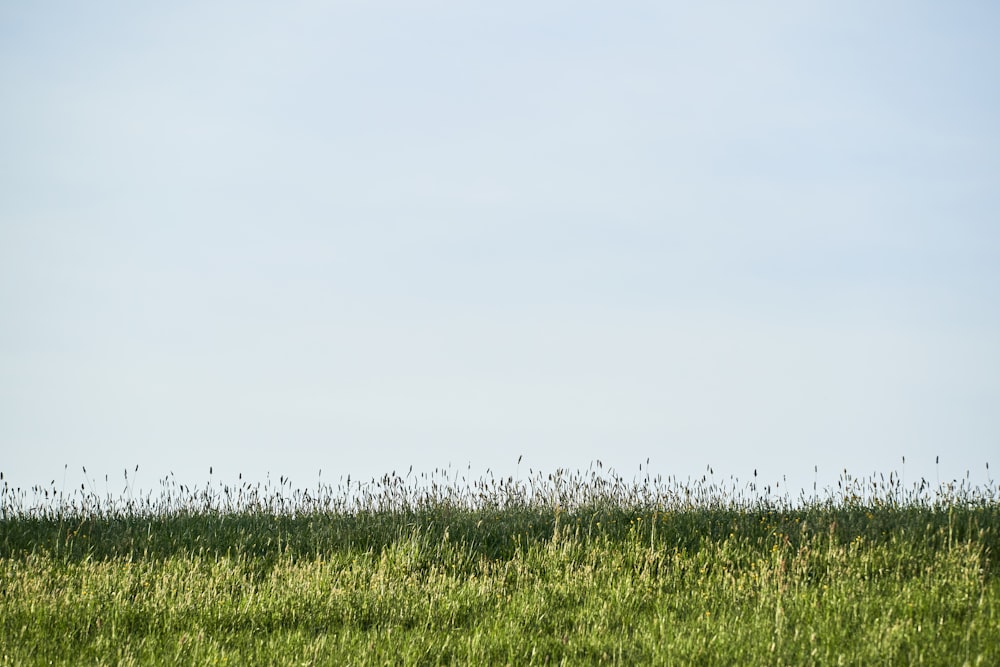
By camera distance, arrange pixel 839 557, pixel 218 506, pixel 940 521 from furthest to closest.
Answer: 1. pixel 218 506
2. pixel 940 521
3. pixel 839 557

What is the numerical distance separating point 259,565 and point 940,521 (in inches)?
283

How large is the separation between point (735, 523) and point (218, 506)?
22.1 feet

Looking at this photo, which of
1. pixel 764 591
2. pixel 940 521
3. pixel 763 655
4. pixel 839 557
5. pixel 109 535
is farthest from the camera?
pixel 109 535

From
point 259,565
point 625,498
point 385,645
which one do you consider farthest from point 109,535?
point 625,498

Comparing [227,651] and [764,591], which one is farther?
[764,591]

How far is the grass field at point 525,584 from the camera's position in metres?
5.61

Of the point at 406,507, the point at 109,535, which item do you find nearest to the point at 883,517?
the point at 406,507

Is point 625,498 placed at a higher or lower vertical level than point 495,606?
higher

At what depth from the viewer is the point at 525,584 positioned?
23.8 ft

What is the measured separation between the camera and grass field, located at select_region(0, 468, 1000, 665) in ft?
18.4

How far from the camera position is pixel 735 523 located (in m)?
8.93

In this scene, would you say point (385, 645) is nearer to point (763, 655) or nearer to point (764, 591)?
point (763, 655)

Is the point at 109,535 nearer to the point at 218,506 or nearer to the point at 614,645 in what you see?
the point at 218,506

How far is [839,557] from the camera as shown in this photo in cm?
722
